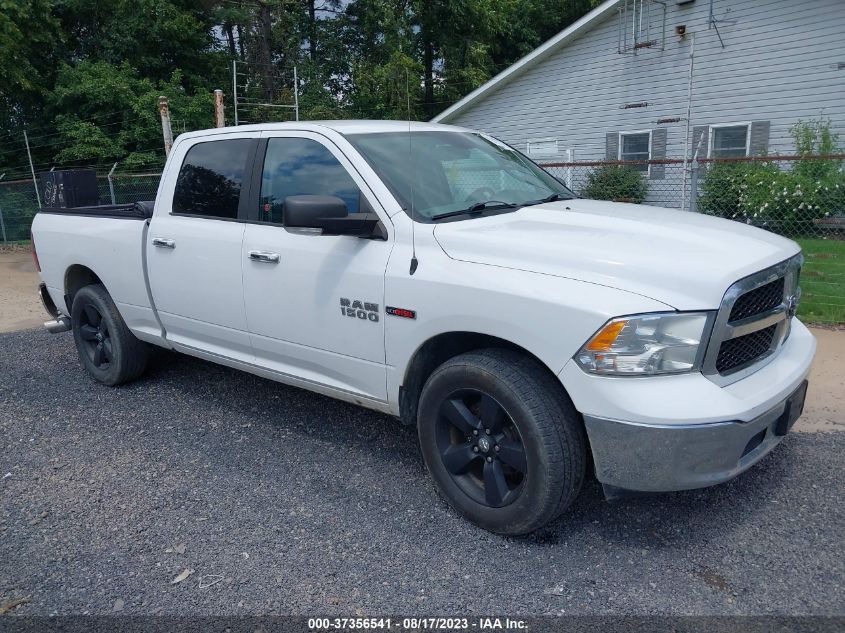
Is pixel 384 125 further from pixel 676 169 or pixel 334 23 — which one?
pixel 334 23

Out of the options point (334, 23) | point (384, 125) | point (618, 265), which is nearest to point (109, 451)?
point (384, 125)

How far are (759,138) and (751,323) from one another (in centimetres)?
1246

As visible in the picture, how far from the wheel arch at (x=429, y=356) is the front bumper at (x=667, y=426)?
22.1 inches

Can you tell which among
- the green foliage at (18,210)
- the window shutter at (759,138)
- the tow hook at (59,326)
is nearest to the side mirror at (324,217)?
the tow hook at (59,326)

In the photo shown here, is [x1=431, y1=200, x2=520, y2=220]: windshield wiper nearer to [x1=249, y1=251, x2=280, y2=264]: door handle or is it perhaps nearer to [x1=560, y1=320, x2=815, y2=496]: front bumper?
[x1=249, y1=251, x2=280, y2=264]: door handle

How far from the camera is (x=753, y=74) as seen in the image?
13.8 m

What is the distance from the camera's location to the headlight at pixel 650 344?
275 centimetres

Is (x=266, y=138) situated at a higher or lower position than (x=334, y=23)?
lower

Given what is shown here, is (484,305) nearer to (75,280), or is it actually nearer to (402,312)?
(402,312)

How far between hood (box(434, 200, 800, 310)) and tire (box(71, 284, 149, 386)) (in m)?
3.12

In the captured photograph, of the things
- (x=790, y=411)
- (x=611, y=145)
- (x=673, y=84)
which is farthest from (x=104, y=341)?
(x=673, y=84)

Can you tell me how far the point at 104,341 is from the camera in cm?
562

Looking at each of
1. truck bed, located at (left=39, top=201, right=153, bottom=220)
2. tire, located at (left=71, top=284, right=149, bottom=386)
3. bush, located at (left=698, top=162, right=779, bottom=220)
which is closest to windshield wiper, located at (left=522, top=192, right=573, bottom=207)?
truck bed, located at (left=39, top=201, right=153, bottom=220)

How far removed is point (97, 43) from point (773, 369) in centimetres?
2615
